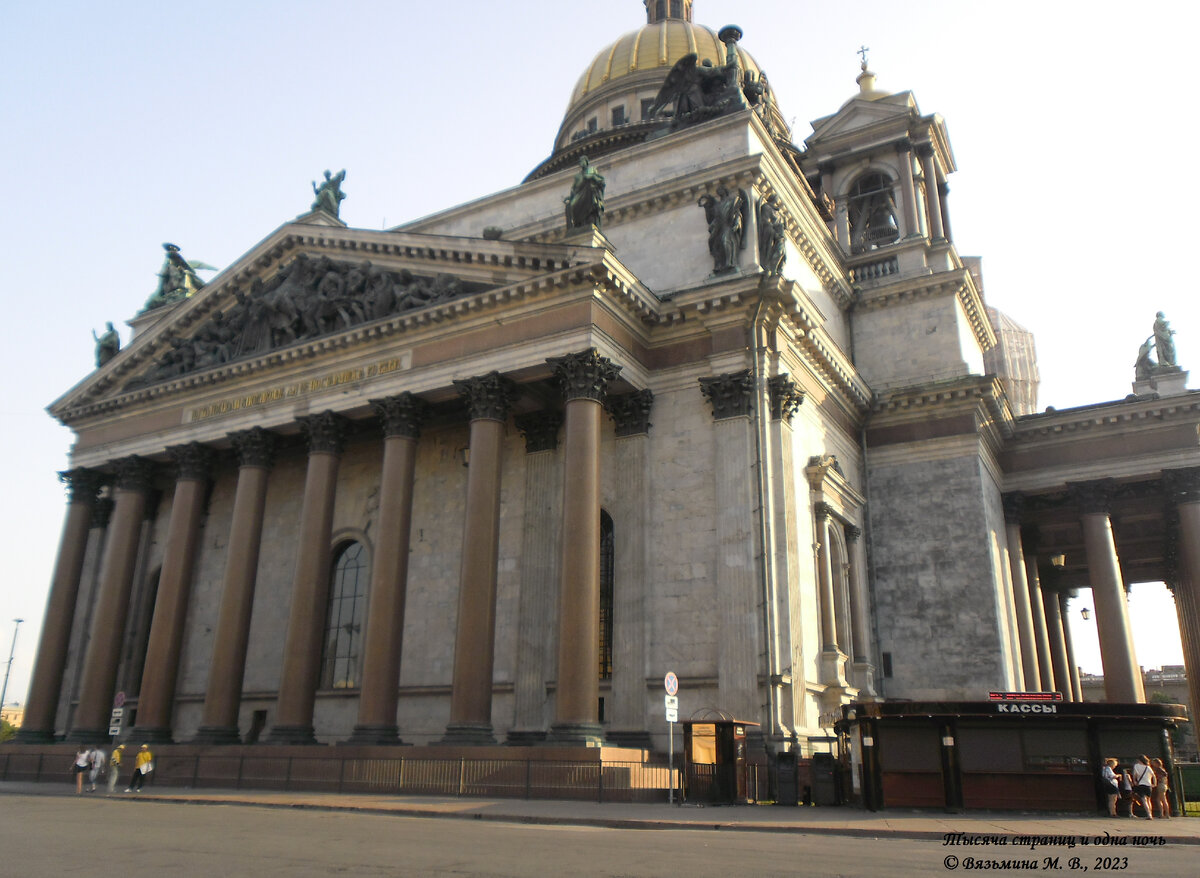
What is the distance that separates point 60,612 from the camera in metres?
32.0

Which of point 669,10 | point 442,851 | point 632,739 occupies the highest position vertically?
point 669,10

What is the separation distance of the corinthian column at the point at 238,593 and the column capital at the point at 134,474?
15.9 feet

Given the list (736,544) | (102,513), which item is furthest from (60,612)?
(736,544)

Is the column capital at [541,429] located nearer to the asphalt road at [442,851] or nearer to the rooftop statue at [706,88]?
the rooftop statue at [706,88]

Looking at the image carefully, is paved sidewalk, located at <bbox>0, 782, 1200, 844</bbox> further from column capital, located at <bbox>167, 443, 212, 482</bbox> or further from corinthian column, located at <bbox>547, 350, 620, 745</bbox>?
column capital, located at <bbox>167, 443, 212, 482</bbox>

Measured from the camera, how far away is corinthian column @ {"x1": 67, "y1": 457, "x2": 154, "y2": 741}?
29391mm

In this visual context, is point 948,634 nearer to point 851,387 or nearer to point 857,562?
point 857,562

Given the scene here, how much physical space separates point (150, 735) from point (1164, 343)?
37395 millimetres

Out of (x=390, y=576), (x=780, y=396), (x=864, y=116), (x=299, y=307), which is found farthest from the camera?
(x=864, y=116)

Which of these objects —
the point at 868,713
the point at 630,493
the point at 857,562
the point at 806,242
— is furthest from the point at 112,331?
the point at 868,713

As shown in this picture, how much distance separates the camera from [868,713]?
18.9 metres

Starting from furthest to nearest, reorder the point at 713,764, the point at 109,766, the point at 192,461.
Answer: the point at 192,461
the point at 109,766
the point at 713,764

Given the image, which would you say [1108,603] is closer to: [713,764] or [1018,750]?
[1018,750]

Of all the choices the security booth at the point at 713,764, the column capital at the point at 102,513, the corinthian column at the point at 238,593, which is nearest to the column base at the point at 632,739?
the security booth at the point at 713,764
